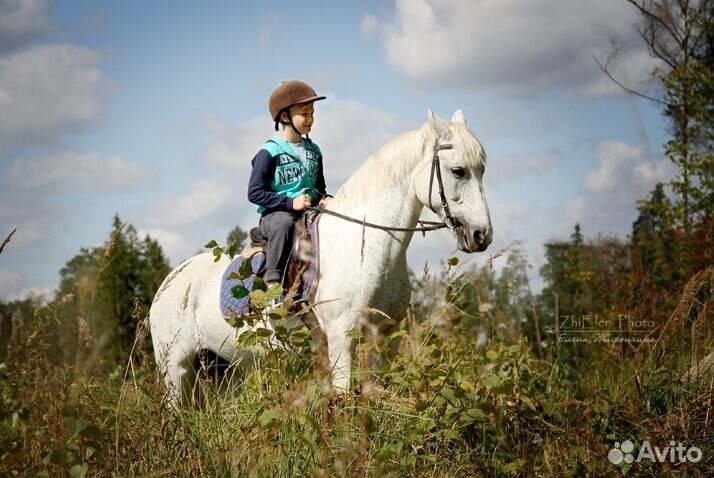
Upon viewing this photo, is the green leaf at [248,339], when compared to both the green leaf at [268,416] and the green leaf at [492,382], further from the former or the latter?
the green leaf at [492,382]

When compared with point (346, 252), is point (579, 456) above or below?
below

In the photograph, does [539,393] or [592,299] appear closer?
[539,393]

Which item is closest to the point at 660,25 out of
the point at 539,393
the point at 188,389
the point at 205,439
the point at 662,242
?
the point at 662,242

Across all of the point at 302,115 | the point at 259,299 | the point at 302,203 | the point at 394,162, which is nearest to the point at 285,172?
the point at 302,203

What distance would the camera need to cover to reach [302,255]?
16.6ft

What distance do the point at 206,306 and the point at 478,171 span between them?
2454 millimetres

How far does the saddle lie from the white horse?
0.20 ft

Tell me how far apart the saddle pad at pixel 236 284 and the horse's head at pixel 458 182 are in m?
1.37

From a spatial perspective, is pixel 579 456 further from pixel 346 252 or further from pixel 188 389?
pixel 188 389

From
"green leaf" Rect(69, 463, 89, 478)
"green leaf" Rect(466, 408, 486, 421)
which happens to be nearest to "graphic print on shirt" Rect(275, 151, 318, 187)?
"green leaf" Rect(466, 408, 486, 421)

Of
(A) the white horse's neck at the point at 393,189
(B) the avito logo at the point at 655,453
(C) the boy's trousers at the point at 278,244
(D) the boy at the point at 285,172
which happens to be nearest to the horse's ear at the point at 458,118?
(A) the white horse's neck at the point at 393,189

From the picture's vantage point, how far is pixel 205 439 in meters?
3.85

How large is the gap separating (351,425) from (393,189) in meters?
1.94

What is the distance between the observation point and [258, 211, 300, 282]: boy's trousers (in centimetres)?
511
